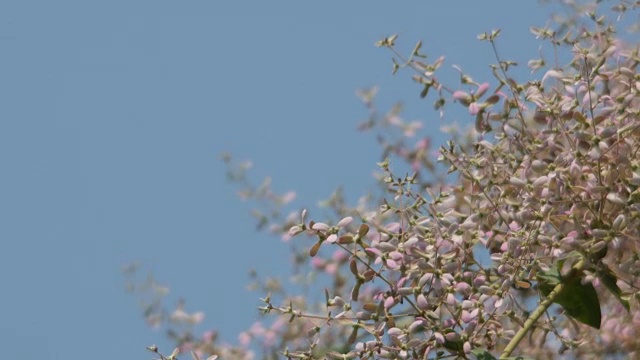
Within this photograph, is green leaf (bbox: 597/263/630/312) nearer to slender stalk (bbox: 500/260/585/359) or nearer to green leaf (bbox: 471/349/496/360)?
slender stalk (bbox: 500/260/585/359)

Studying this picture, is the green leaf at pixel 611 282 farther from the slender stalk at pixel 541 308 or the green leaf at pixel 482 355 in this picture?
the green leaf at pixel 482 355

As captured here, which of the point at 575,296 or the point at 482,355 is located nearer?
the point at 482,355

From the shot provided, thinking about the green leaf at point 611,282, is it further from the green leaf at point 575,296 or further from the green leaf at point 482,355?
the green leaf at point 482,355

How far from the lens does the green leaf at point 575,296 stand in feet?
Answer: 4.55

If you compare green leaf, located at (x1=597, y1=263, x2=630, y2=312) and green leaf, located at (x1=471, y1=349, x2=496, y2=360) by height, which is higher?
green leaf, located at (x1=597, y1=263, x2=630, y2=312)

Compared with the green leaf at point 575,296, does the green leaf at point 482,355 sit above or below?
below

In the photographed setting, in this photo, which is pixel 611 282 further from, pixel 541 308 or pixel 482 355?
pixel 482 355

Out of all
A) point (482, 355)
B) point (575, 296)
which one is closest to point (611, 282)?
point (575, 296)

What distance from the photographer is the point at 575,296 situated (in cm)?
141

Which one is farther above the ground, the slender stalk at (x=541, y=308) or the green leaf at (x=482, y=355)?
the slender stalk at (x=541, y=308)

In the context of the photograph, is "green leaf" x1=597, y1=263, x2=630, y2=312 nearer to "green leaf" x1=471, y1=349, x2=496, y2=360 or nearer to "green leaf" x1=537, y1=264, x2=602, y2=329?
"green leaf" x1=537, y1=264, x2=602, y2=329

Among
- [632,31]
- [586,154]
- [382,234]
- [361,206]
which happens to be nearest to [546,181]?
[586,154]

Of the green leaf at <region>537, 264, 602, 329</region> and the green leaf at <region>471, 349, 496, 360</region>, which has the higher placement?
the green leaf at <region>537, 264, 602, 329</region>

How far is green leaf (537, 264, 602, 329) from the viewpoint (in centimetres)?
139
